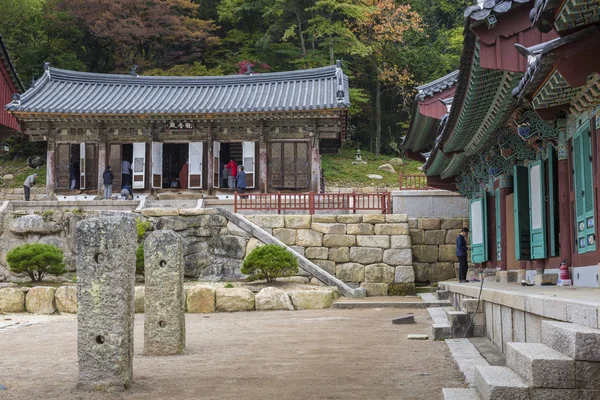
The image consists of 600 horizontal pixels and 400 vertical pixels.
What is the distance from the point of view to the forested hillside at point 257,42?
39375mm

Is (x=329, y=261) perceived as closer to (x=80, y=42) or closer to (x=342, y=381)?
(x=342, y=381)

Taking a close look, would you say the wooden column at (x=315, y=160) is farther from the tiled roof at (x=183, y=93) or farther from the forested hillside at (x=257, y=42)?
the forested hillside at (x=257, y=42)

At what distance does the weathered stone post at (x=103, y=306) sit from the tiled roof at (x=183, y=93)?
1887cm

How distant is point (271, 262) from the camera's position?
1819 cm

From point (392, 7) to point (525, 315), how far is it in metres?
35.6

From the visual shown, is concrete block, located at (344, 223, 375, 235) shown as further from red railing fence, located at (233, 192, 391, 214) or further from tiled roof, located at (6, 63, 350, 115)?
tiled roof, located at (6, 63, 350, 115)

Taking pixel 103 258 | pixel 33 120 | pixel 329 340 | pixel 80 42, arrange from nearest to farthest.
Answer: pixel 103 258
pixel 329 340
pixel 33 120
pixel 80 42

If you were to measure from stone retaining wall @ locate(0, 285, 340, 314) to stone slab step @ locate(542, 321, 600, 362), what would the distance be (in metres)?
13.1

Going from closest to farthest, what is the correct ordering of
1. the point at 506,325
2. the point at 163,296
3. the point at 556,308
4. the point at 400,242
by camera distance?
the point at 556,308, the point at 506,325, the point at 163,296, the point at 400,242

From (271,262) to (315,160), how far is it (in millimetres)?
9128

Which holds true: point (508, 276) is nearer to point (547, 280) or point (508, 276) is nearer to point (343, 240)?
point (547, 280)

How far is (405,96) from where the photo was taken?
Answer: 4103 cm

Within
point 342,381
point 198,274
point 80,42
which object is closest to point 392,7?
point 80,42

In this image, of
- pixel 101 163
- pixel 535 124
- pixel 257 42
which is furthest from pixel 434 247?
pixel 257 42
